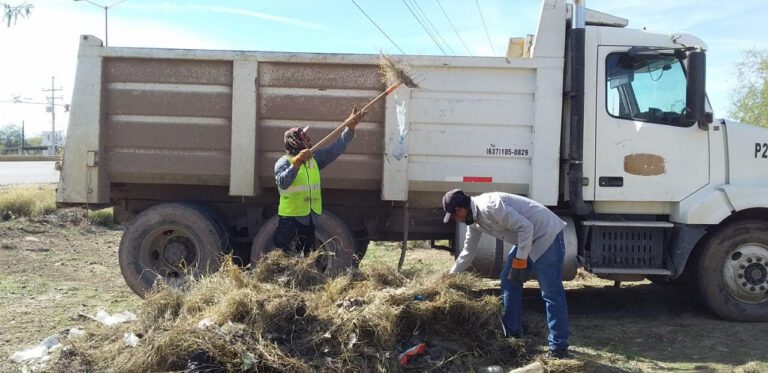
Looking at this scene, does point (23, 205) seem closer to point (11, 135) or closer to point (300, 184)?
point (300, 184)

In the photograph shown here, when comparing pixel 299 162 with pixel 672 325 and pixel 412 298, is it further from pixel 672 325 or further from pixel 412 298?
pixel 672 325

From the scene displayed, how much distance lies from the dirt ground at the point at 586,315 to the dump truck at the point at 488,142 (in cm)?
45

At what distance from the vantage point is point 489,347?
4438mm

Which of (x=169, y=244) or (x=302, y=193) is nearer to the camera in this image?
(x=302, y=193)

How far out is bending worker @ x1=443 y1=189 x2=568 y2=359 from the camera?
441 centimetres

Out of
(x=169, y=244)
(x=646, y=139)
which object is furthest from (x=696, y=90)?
(x=169, y=244)

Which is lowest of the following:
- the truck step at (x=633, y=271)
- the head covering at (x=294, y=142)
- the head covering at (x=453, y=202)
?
the truck step at (x=633, y=271)

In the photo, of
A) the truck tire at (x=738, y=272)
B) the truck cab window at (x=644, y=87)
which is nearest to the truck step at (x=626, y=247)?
the truck tire at (x=738, y=272)

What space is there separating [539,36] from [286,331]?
3433 millimetres

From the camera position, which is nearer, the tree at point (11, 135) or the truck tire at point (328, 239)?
the truck tire at point (328, 239)

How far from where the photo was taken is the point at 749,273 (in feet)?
18.5

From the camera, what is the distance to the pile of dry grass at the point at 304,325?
3904 mm

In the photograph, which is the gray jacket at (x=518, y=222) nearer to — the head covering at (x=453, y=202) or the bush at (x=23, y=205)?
the head covering at (x=453, y=202)

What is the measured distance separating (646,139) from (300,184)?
123 inches
